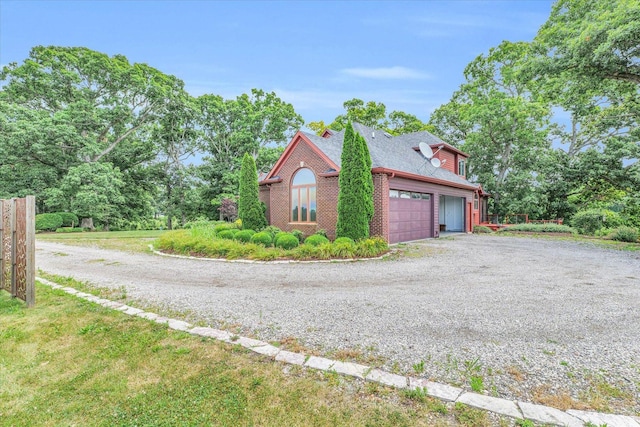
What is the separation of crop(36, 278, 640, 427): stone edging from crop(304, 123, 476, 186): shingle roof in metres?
9.58

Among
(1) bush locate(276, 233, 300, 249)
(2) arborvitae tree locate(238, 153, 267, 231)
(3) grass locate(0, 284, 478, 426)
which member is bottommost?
(3) grass locate(0, 284, 478, 426)

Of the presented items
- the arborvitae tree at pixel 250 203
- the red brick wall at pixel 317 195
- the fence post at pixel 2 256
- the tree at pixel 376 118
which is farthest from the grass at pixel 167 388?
the tree at pixel 376 118

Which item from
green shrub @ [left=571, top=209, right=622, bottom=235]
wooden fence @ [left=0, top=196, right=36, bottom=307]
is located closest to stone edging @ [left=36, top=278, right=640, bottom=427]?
wooden fence @ [left=0, top=196, right=36, bottom=307]

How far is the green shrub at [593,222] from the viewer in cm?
1691

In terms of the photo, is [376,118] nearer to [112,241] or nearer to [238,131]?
[238,131]

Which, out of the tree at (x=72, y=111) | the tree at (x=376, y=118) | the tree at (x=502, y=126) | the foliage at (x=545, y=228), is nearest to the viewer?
the foliage at (x=545, y=228)

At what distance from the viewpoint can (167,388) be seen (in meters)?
2.55

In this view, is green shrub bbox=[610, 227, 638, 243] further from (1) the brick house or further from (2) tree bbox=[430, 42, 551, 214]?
(2) tree bbox=[430, 42, 551, 214]

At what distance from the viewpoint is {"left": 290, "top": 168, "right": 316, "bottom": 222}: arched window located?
12.8 meters

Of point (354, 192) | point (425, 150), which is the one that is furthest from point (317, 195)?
point (425, 150)

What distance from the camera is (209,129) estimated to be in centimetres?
2692

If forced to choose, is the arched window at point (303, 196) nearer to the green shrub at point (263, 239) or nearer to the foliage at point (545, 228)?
the green shrub at point (263, 239)

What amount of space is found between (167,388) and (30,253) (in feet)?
13.6

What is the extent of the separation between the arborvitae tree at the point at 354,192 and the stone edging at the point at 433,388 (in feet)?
24.2
